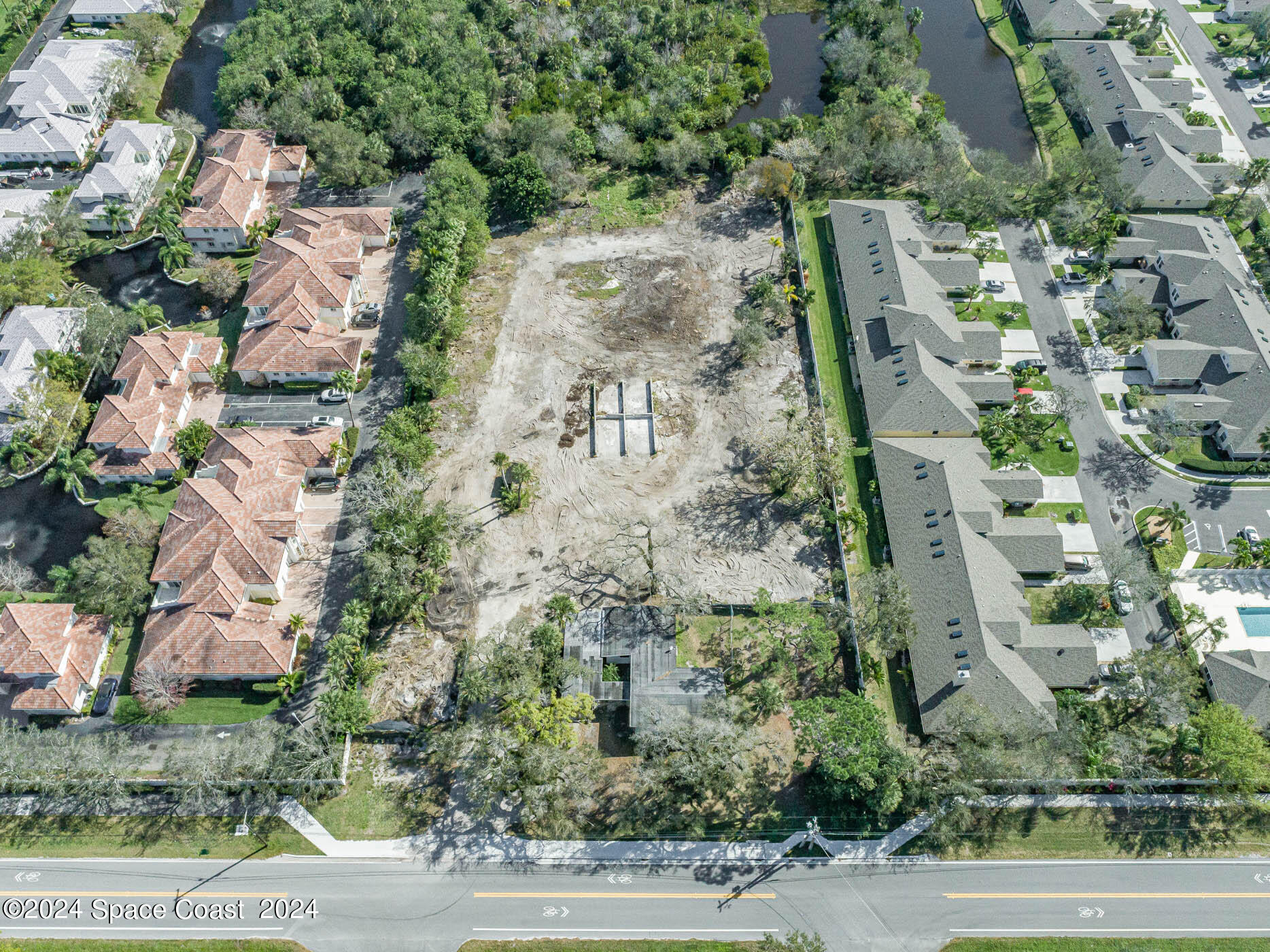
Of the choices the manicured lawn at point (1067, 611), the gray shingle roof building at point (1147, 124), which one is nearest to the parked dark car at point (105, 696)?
the manicured lawn at point (1067, 611)

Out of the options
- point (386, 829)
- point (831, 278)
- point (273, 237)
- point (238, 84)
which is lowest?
point (386, 829)

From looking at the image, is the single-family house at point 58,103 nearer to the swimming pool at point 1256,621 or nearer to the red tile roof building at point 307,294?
the red tile roof building at point 307,294

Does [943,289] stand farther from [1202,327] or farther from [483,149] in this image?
[483,149]

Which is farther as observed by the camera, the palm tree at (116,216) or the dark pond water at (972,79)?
the dark pond water at (972,79)

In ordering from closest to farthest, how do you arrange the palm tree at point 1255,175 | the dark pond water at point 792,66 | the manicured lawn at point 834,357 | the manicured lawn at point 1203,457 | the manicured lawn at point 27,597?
1. the manicured lawn at point 27,597
2. the manicured lawn at point 834,357
3. the manicured lawn at point 1203,457
4. the palm tree at point 1255,175
5. the dark pond water at point 792,66

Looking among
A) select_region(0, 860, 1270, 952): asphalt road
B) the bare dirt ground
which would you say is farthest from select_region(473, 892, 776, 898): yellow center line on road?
the bare dirt ground

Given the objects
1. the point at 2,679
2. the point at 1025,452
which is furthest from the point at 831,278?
the point at 2,679

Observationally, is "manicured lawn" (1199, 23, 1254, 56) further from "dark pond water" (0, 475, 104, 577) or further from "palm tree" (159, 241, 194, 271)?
"dark pond water" (0, 475, 104, 577)
